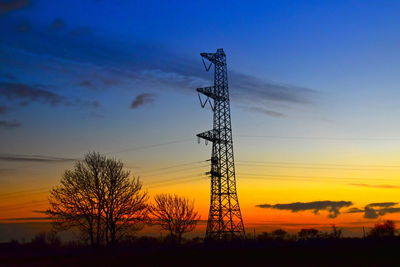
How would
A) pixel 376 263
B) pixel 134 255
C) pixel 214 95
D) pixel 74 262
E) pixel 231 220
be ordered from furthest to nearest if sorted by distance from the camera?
pixel 214 95, pixel 231 220, pixel 134 255, pixel 74 262, pixel 376 263

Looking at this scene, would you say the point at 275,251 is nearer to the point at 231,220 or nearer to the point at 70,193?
the point at 231,220

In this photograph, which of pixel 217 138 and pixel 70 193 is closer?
pixel 217 138

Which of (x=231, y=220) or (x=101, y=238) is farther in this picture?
(x=101, y=238)

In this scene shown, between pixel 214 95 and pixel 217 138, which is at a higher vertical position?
pixel 214 95

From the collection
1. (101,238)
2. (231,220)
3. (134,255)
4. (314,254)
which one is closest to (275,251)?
(314,254)

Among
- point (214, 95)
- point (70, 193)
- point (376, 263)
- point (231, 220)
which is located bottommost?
point (376, 263)

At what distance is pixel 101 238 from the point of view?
7456 centimetres

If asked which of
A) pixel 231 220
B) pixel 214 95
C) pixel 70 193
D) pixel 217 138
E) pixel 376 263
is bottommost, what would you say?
pixel 376 263

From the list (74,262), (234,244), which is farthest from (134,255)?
(234,244)

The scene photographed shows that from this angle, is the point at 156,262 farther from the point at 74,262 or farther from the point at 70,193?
the point at 70,193

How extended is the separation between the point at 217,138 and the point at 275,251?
20.3m

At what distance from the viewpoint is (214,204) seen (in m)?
67.1

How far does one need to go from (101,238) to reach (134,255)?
17.7m

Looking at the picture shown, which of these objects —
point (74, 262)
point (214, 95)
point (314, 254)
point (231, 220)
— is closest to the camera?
point (314, 254)
